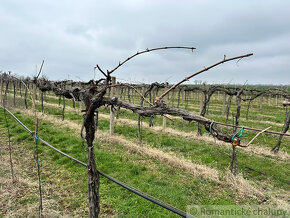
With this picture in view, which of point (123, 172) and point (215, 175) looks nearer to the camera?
point (123, 172)

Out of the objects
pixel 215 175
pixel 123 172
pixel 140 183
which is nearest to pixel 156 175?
pixel 140 183

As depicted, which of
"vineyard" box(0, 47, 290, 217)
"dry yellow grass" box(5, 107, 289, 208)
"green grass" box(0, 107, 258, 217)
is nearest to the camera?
"vineyard" box(0, 47, 290, 217)

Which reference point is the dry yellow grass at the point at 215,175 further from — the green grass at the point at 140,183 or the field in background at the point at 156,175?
the green grass at the point at 140,183

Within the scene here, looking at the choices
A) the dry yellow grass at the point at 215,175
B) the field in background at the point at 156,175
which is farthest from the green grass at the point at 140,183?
the dry yellow grass at the point at 215,175

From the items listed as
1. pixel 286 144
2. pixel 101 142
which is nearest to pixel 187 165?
pixel 101 142

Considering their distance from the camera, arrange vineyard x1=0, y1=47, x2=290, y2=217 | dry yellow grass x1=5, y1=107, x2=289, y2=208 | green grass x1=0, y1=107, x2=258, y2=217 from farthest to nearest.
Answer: dry yellow grass x1=5, y1=107, x2=289, y2=208 → green grass x1=0, y1=107, x2=258, y2=217 → vineyard x1=0, y1=47, x2=290, y2=217

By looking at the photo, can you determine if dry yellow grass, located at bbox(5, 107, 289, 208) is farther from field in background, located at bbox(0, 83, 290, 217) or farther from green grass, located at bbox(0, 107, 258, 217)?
green grass, located at bbox(0, 107, 258, 217)

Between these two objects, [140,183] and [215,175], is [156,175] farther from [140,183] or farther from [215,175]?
[215,175]

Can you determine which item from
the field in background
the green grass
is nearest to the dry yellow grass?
the field in background

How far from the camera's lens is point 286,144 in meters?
8.51

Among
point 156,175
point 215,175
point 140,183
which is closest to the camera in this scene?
point 140,183

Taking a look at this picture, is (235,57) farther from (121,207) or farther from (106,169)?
(106,169)

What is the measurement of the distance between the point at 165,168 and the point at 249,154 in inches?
151

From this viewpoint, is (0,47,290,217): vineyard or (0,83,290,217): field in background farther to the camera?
(0,83,290,217): field in background
